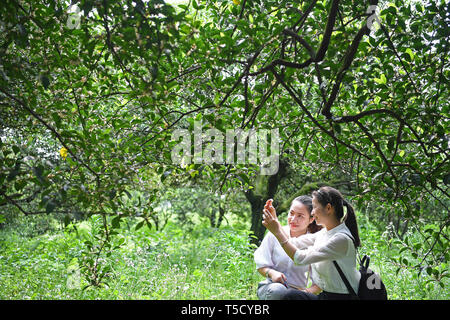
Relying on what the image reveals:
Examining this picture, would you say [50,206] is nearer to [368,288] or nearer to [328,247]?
[328,247]

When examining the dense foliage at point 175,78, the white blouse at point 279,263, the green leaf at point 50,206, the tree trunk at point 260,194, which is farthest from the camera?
the tree trunk at point 260,194

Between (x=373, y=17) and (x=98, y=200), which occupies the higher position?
(x=373, y=17)

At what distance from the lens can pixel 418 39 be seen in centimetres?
239

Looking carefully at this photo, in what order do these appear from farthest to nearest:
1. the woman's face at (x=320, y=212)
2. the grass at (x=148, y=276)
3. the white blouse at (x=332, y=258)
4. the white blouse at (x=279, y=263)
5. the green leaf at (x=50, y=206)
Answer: the grass at (x=148, y=276), the white blouse at (x=279, y=263), the woman's face at (x=320, y=212), the white blouse at (x=332, y=258), the green leaf at (x=50, y=206)

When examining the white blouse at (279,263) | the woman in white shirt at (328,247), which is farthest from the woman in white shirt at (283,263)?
the woman in white shirt at (328,247)

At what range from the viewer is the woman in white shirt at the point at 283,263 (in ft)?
7.32

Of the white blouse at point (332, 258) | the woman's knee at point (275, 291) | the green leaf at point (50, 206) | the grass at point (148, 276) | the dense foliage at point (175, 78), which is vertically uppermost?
the dense foliage at point (175, 78)

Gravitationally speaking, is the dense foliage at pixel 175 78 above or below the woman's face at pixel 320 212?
above

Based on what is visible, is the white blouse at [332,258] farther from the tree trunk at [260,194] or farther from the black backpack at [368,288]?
the tree trunk at [260,194]

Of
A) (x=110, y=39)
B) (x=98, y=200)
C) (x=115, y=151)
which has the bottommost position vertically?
(x=98, y=200)

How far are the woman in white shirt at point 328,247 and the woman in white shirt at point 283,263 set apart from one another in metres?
0.11

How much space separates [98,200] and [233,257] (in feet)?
9.79
